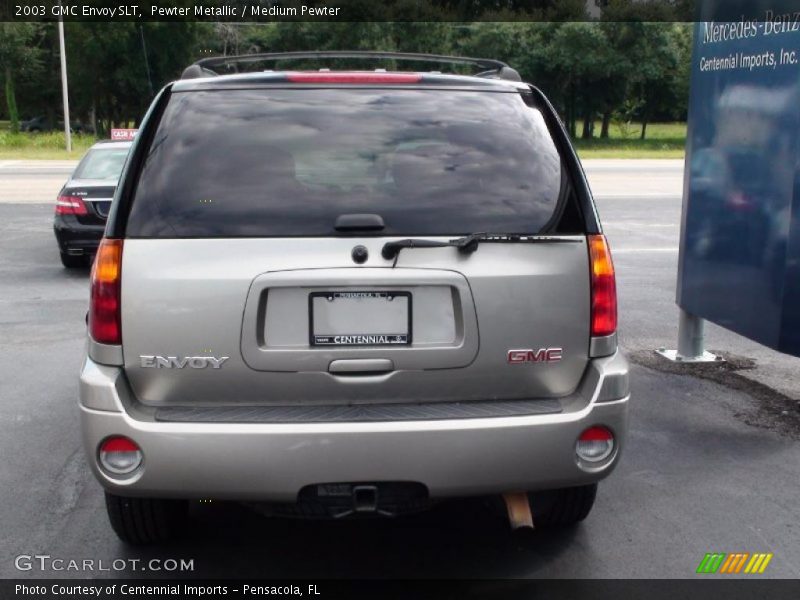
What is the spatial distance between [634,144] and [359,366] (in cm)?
5288

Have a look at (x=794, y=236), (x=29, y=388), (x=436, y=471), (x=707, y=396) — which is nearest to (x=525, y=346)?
(x=436, y=471)

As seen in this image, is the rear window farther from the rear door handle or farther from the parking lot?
the parking lot

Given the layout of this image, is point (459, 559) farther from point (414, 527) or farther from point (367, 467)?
point (367, 467)

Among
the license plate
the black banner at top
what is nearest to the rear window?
the license plate

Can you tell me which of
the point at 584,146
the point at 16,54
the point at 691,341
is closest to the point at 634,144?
the point at 584,146

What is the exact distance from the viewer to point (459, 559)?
405 centimetres

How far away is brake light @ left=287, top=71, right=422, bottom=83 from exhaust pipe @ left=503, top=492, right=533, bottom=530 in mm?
1607

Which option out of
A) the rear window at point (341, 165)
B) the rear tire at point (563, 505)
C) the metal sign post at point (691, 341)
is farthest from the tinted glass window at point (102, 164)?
the rear tire at point (563, 505)

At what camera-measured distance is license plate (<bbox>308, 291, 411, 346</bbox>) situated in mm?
3426

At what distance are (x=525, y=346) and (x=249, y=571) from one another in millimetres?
1424

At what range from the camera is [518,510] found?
12.5 ft

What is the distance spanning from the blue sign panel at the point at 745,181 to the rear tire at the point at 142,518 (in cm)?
362

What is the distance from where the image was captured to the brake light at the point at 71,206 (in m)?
11.8

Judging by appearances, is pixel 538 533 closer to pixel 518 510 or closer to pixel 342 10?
pixel 518 510
